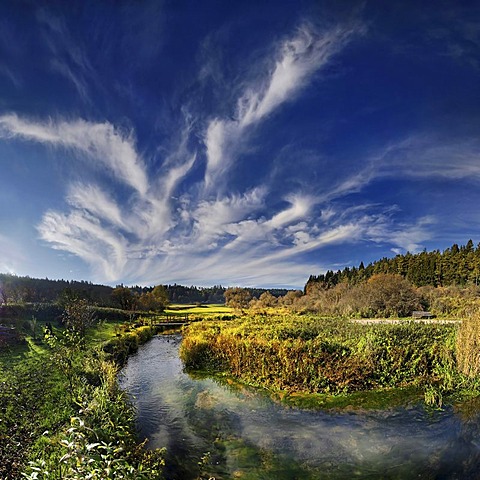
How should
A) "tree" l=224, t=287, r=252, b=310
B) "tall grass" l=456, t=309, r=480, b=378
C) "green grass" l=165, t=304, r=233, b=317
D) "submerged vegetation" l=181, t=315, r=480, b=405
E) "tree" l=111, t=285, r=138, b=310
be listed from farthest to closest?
"tree" l=224, t=287, r=252, b=310
"tree" l=111, t=285, r=138, b=310
"green grass" l=165, t=304, r=233, b=317
"tall grass" l=456, t=309, r=480, b=378
"submerged vegetation" l=181, t=315, r=480, b=405

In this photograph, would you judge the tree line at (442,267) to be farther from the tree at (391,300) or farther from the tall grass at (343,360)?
the tall grass at (343,360)

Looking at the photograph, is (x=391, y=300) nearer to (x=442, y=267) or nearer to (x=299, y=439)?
(x=299, y=439)

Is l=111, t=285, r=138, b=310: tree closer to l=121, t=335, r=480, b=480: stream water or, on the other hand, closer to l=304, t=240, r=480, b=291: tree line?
l=304, t=240, r=480, b=291: tree line

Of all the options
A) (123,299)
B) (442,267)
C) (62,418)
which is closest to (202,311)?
(123,299)

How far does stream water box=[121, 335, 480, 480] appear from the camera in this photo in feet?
28.2

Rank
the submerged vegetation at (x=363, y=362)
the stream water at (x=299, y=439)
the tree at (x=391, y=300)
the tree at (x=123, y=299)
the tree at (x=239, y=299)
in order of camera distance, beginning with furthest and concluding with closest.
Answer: the tree at (x=239, y=299) < the tree at (x=123, y=299) < the tree at (x=391, y=300) < the submerged vegetation at (x=363, y=362) < the stream water at (x=299, y=439)

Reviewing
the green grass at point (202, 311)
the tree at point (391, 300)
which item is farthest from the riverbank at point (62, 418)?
the green grass at point (202, 311)

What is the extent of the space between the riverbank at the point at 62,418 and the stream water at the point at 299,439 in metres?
1.26

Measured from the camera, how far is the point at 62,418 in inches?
380

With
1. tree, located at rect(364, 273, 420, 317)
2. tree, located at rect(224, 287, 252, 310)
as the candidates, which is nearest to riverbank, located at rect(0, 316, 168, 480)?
tree, located at rect(364, 273, 420, 317)

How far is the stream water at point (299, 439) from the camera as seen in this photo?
859cm

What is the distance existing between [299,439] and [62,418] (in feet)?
22.8

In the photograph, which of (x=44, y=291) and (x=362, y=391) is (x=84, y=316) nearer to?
(x=362, y=391)

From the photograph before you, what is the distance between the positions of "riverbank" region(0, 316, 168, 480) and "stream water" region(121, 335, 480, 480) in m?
1.26
